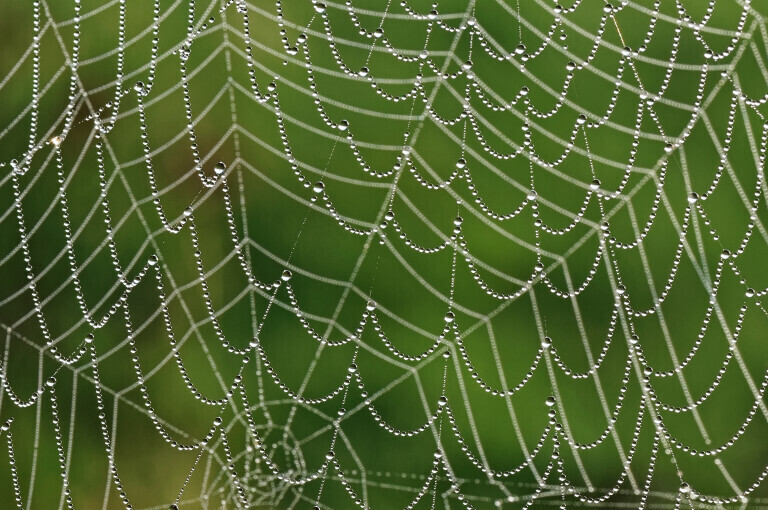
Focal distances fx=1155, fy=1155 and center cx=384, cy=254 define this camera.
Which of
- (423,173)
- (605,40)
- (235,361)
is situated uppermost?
(605,40)

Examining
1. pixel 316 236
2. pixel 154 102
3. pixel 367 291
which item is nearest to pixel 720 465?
pixel 367 291

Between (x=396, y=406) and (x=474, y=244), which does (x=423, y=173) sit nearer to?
(x=474, y=244)

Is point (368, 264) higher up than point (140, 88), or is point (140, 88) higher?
point (140, 88)

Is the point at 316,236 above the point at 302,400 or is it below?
above

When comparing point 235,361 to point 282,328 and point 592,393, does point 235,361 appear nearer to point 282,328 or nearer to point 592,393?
point 282,328

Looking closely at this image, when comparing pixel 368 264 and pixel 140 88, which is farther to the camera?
pixel 368 264

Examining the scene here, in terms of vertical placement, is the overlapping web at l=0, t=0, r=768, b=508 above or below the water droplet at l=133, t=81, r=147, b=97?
below

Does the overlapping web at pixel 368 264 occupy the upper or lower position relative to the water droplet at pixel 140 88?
lower
